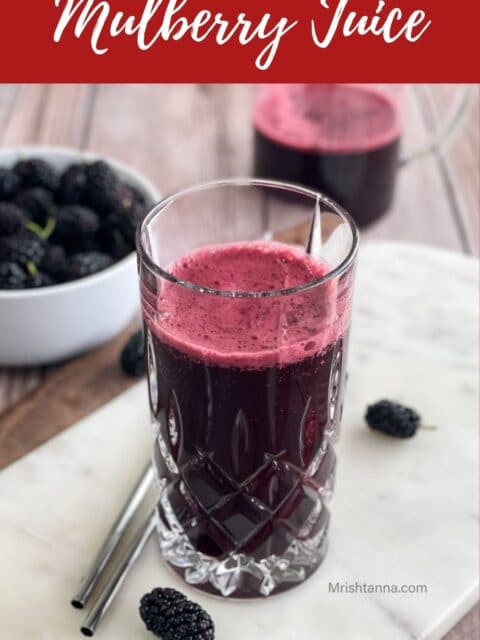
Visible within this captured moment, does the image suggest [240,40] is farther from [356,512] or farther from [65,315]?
[356,512]

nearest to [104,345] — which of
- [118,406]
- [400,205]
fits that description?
[118,406]

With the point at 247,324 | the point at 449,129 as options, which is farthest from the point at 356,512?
the point at 449,129

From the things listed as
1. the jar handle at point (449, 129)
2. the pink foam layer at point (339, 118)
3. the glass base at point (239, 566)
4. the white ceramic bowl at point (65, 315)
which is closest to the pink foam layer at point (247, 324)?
the glass base at point (239, 566)

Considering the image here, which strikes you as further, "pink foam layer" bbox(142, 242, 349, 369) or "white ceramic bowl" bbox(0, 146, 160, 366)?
"white ceramic bowl" bbox(0, 146, 160, 366)

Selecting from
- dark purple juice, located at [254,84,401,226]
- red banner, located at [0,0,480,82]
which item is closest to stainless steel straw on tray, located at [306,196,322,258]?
red banner, located at [0,0,480,82]

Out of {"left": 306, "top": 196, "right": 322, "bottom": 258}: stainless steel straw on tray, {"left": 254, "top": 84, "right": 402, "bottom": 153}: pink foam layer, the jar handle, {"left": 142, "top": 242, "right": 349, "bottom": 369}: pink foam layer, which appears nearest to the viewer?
{"left": 142, "top": 242, "right": 349, "bottom": 369}: pink foam layer

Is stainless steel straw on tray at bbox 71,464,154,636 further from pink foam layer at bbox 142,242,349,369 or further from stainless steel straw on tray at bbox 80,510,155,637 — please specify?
pink foam layer at bbox 142,242,349,369

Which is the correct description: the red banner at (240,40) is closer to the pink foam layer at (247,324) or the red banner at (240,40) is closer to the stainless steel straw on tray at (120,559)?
the pink foam layer at (247,324)

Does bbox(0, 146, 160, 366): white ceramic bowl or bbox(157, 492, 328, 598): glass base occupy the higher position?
bbox(0, 146, 160, 366): white ceramic bowl
